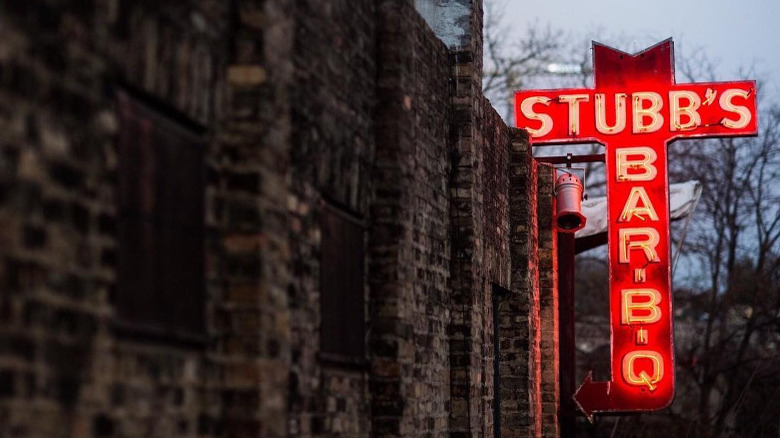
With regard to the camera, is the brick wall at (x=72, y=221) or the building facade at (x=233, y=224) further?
the building facade at (x=233, y=224)

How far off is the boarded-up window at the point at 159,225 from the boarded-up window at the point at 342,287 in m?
2.25

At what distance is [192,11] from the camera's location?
23.6 feet

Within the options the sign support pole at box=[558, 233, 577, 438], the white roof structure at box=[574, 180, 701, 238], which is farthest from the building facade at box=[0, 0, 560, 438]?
the white roof structure at box=[574, 180, 701, 238]

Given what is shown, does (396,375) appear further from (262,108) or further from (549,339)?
(549,339)

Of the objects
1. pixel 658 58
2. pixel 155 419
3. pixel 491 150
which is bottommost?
pixel 155 419

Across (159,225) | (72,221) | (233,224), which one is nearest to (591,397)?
(233,224)

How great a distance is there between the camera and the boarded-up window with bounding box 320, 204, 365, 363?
9.45 metres

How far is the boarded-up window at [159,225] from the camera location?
6391 mm

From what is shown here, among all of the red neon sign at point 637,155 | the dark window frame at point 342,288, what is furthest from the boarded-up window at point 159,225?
the red neon sign at point 637,155

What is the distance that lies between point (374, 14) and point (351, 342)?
265cm

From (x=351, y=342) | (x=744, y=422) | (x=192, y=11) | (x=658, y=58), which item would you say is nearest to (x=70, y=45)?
(x=192, y=11)

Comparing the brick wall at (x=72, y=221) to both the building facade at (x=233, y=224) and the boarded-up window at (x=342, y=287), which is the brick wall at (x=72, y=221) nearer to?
the building facade at (x=233, y=224)

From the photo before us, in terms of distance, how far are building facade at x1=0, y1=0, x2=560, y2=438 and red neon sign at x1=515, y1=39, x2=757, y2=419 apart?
20.5 feet

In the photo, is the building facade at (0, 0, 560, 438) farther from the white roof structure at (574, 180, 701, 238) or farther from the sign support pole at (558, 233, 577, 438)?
the white roof structure at (574, 180, 701, 238)
